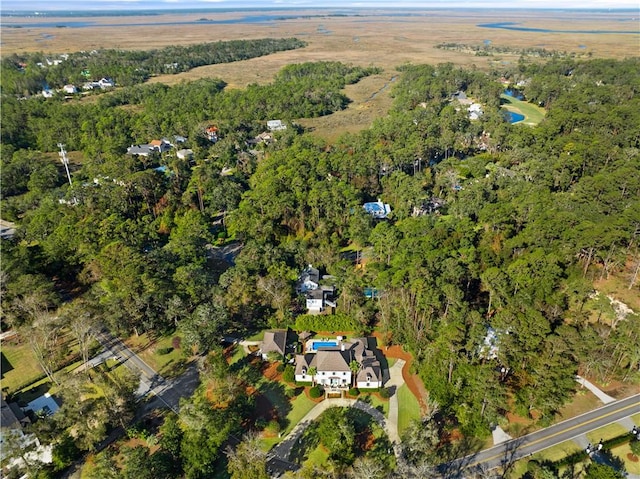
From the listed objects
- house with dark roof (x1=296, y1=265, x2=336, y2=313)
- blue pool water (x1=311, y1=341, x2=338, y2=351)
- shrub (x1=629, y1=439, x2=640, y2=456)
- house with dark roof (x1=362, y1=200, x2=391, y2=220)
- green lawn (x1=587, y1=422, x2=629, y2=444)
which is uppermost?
house with dark roof (x1=362, y1=200, x2=391, y2=220)

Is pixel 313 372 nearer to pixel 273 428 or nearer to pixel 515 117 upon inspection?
pixel 273 428

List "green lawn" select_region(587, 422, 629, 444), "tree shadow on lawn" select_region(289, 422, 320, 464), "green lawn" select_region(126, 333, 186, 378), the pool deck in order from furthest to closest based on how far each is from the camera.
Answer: the pool deck, "green lawn" select_region(126, 333, 186, 378), "green lawn" select_region(587, 422, 629, 444), "tree shadow on lawn" select_region(289, 422, 320, 464)

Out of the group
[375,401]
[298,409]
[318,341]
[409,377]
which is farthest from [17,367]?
[409,377]

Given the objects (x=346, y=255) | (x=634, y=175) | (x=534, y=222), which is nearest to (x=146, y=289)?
(x=346, y=255)

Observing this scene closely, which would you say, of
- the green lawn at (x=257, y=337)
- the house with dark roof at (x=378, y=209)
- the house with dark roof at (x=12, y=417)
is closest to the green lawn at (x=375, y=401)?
the green lawn at (x=257, y=337)

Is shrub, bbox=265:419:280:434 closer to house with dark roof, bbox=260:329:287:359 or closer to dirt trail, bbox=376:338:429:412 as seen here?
house with dark roof, bbox=260:329:287:359

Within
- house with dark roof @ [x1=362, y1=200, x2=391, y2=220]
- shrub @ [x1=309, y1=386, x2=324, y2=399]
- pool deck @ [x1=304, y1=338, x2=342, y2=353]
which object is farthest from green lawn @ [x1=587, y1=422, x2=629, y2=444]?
house with dark roof @ [x1=362, y1=200, x2=391, y2=220]
